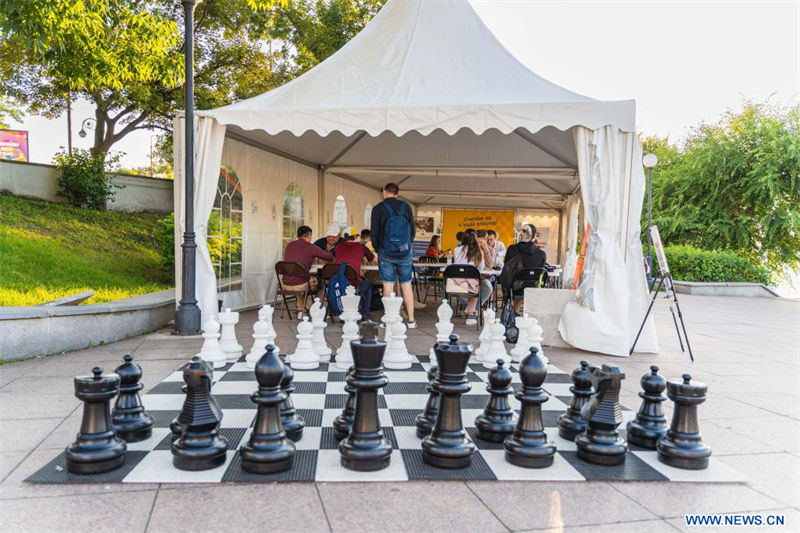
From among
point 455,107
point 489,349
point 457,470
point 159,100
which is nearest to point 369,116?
point 455,107

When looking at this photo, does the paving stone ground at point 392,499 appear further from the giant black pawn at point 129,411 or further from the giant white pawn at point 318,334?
the giant white pawn at point 318,334

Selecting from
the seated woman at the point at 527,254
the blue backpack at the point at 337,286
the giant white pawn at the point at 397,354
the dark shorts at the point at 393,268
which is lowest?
the giant white pawn at the point at 397,354

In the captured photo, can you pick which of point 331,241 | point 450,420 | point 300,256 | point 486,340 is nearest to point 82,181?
point 331,241

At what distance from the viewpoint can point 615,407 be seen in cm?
261

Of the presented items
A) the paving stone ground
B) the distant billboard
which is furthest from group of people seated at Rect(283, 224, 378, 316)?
the distant billboard

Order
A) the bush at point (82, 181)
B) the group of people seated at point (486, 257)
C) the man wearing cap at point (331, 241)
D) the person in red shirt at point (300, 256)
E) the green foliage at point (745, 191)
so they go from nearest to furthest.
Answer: the group of people seated at point (486, 257) → the person in red shirt at point (300, 256) → the man wearing cap at point (331, 241) → the bush at point (82, 181) → the green foliage at point (745, 191)

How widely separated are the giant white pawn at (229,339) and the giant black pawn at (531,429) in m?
2.59

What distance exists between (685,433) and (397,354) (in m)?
2.20

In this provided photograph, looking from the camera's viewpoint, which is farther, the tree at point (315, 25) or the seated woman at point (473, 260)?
the tree at point (315, 25)

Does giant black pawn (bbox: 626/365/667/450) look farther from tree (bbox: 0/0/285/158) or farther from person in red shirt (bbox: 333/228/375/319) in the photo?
tree (bbox: 0/0/285/158)

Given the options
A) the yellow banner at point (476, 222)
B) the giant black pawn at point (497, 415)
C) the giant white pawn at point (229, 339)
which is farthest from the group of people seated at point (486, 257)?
the yellow banner at point (476, 222)

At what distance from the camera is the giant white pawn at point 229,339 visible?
14.6 ft

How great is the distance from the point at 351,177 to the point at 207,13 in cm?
780

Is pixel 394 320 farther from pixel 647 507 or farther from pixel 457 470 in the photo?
pixel 647 507
